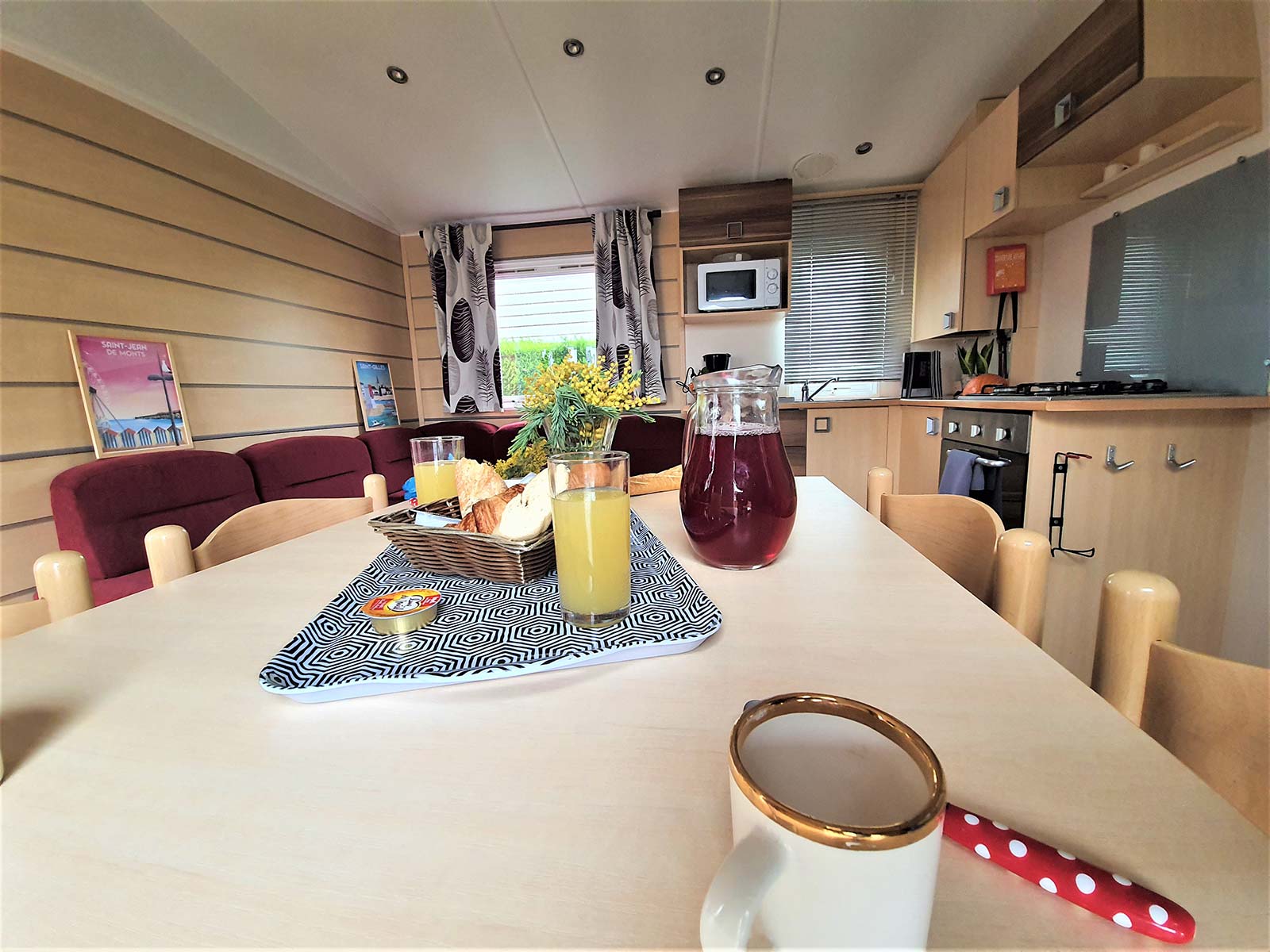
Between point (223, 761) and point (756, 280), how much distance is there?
323 cm

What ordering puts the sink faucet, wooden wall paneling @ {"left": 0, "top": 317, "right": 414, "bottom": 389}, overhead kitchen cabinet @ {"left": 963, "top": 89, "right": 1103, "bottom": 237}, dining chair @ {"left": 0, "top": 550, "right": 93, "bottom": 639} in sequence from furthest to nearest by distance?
the sink faucet
overhead kitchen cabinet @ {"left": 963, "top": 89, "right": 1103, "bottom": 237}
wooden wall paneling @ {"left": 0, "top": 317, "right": 414, "bottom": 389}
dining chair @ {"left": 0, "top": 550, "right": 93, "bottom": 639}

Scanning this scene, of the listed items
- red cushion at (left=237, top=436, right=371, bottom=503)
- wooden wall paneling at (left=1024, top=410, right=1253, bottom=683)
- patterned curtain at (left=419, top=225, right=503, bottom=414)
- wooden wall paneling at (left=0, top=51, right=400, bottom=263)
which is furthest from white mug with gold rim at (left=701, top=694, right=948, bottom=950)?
patterned curtain at (left=419, top=225, right=503, bottom=414)

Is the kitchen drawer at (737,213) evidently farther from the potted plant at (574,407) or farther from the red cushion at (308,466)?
the potted plant at (574,407)

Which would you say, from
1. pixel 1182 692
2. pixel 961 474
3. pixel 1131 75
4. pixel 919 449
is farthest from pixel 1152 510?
pixel 1182 692

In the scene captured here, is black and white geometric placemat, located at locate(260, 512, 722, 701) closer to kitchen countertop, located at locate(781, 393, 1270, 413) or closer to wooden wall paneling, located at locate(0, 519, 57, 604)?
kitchen countertop, located at locate(781, 393, 1270, 413)

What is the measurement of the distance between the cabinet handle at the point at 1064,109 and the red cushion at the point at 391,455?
343 centimetres

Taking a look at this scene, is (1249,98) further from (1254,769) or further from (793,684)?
(793,684)

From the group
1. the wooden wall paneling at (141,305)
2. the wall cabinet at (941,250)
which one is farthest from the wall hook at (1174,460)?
the wooden wall paneling at (141,305)

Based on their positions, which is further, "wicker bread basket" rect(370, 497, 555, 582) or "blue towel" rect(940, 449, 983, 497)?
"blue towel" rect(940, 449, 983, 497)

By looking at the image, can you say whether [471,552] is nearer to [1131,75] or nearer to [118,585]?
[118,585]

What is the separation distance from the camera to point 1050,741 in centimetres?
29

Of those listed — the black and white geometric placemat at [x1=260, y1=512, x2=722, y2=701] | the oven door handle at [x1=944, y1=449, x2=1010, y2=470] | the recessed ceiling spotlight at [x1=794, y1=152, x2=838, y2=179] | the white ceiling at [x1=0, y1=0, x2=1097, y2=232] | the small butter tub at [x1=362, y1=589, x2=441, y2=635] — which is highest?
the white ceiling at [x1=0, y1=0, x2=1097, y2=232]

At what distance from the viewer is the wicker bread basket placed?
526 mm

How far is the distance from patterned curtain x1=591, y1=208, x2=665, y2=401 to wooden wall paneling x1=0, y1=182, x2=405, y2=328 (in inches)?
65.8
